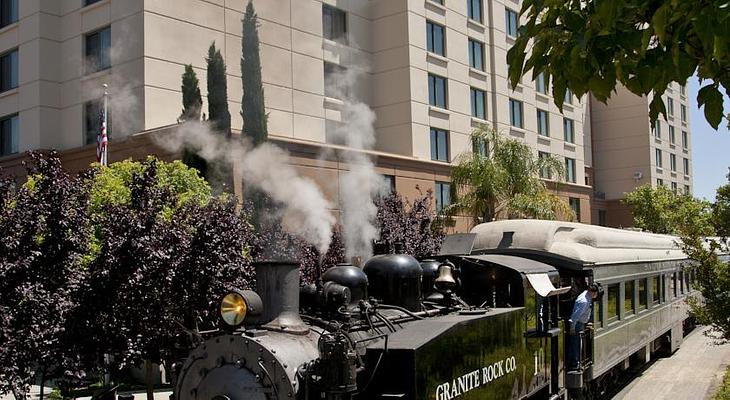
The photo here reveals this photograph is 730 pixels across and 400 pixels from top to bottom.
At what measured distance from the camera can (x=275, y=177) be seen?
16969mm

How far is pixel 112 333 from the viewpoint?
921cm

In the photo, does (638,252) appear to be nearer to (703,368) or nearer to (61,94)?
(703,368)

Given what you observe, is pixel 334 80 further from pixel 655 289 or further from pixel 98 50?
pixel 655 289

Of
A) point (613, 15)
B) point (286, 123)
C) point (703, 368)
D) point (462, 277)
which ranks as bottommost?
point (703, 368)

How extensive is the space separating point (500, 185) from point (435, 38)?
29.5ft

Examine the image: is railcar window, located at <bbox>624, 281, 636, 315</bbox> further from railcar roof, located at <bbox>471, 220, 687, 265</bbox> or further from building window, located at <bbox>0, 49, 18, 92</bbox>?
building window, located at <bbox>0, 49, 18, 92</bbox>

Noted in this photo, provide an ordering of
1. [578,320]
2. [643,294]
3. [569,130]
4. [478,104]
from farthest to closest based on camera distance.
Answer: [569,130] → [478,104] → [643,294] → [578,320]

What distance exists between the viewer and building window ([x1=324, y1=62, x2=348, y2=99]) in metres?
27.3

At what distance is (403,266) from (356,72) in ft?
78.2

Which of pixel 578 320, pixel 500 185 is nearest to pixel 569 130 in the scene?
pixel 500 185

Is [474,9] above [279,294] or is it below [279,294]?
above

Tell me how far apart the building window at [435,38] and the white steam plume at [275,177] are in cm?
1202

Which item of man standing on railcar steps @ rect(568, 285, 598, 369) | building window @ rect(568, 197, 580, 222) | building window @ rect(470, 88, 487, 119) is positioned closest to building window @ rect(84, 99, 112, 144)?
building window @ rect(470, 88, 487, 119)

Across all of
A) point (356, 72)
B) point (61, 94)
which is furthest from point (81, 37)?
point (356, 72)
